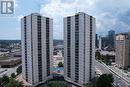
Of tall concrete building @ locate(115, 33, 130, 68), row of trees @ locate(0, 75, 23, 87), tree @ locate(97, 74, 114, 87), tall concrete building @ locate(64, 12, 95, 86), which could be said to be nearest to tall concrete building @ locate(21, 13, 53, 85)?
row of trees @ locate(0, 75, 23, 87)

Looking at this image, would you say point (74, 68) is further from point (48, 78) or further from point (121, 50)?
point (121, 50)

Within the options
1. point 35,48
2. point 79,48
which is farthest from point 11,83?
point 79,48

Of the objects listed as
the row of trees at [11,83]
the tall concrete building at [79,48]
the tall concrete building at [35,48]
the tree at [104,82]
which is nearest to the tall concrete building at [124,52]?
the tall concrete building at [79,48]

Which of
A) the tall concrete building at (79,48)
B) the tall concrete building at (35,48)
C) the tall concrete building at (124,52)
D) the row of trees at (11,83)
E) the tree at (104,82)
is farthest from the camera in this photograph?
the tall concrete building at (124,52)

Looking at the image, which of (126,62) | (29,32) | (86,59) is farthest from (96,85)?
(126,62)

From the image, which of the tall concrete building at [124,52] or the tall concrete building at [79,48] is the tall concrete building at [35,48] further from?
the tall concrete building at [124,52]

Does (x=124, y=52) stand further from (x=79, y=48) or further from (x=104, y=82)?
(x=104, y=82)
